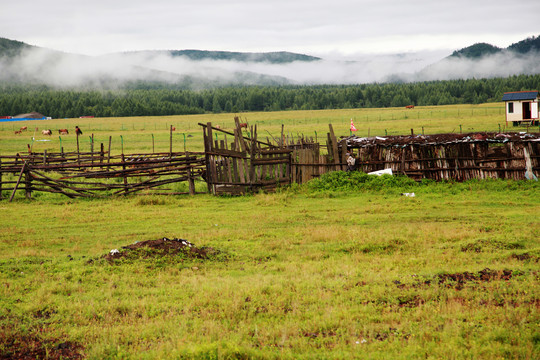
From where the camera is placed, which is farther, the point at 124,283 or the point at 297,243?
the point at 297,243

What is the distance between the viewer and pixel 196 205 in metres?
18.9

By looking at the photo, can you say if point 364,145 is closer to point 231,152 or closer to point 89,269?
point 231,152

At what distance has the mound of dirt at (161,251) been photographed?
34.1ft

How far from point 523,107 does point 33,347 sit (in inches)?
2254

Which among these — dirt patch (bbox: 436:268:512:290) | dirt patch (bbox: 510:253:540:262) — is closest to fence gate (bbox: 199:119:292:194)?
dirt patch (bbox: 510:253:540:262)

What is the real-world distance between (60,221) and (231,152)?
23.4 feet

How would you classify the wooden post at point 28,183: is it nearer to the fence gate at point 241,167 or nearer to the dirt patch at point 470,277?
the fence gate at point 241,167

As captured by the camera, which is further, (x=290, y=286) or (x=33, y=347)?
(x=290, y=286)

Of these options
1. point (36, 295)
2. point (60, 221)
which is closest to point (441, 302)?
point (36, 295)

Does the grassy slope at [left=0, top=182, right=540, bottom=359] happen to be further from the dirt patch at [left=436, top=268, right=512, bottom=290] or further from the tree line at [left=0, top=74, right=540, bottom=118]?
the tree line at [left=0, top=74, right=540, bottom=118]

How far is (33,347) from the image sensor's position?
6.38 metres

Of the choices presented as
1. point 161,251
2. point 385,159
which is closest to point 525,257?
point 161,251

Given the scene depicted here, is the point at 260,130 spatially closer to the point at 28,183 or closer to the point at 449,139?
the point at 449,139

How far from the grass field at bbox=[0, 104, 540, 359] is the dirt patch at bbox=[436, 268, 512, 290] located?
37mm
